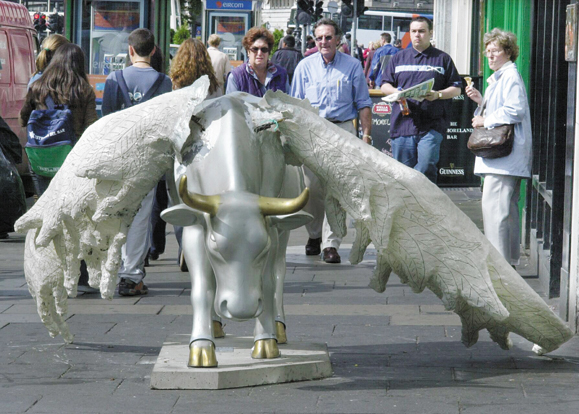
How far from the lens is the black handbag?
8.35 m

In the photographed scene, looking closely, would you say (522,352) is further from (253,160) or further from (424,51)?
(424,51)

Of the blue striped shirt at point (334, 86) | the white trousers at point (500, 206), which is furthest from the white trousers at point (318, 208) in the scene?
the white trousers at point (500, 206)

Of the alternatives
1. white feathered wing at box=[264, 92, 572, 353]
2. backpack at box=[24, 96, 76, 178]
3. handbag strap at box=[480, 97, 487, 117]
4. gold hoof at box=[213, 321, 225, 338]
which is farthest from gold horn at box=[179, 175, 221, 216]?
handbag strap at box=[480, 97, 487, 117]

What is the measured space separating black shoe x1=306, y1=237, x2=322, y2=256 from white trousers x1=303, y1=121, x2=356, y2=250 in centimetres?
5

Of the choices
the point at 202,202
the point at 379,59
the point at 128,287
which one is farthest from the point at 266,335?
the point at 379,59

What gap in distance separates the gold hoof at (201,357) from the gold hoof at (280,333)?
0.75 meters

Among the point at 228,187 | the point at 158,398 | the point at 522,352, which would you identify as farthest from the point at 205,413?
the point at 522,352

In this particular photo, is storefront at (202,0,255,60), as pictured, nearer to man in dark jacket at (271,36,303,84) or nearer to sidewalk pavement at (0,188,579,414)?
man in dark jacket at (271,36,303,84)

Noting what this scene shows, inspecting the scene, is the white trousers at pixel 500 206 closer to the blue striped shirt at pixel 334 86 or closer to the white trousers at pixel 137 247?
the blue striped shirt at pixel 334 86

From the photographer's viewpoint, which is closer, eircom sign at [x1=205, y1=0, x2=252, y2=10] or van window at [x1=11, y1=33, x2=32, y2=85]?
van window at [x1=11, y1=33, x2=32, y2=85]

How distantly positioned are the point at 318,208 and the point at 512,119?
2.27 meters

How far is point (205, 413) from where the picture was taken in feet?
16.6

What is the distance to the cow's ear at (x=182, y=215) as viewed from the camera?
16.9 feet

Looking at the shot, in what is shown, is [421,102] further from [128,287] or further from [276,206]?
[276,206]
